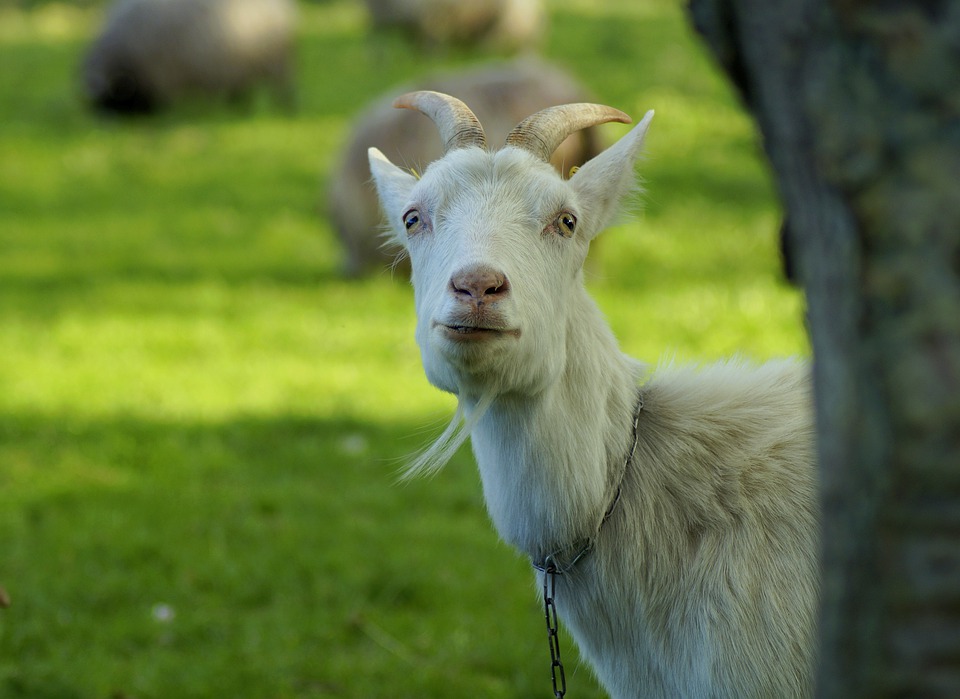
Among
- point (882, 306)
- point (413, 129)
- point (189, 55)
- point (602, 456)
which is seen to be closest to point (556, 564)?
point (602, 456)

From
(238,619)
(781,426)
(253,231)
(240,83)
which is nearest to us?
(781,426)

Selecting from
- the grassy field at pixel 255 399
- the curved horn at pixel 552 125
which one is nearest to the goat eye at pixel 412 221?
the curved horn at pixel 552 125

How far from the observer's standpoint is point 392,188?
370cm

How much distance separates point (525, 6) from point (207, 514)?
14.2 metres

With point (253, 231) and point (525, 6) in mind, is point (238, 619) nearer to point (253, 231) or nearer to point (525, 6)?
point (253, 231)

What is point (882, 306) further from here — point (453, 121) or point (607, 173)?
point (453, 121)

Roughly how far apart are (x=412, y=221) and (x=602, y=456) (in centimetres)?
87

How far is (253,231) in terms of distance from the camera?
1123 centimetres

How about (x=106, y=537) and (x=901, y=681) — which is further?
(x=106, y=537)

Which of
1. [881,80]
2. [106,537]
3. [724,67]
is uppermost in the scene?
[724,67]

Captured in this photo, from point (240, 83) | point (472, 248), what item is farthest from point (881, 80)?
point (240, 83)

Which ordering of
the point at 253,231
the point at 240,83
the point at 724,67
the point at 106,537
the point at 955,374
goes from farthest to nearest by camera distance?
the point at 240,83, the point at 253,231, the point at 106,537, the point at 724,67, the point at 955,374

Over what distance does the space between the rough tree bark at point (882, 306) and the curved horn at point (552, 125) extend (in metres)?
1.64

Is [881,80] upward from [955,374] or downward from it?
upward
